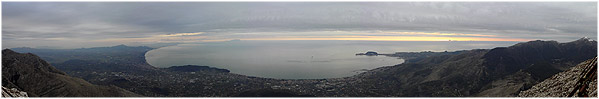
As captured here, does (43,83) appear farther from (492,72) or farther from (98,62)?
(492,72)

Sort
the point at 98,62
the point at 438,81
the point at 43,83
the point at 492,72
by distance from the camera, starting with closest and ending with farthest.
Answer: the point at 43,83, the point at 492,72, the point at 438,81, the point at 98,62

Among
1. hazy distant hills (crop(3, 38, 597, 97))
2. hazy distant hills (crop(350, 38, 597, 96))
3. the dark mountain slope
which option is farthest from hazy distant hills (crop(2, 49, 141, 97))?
hazy distant hills (crop(350, 38, 597, 96))

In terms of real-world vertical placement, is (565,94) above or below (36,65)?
above

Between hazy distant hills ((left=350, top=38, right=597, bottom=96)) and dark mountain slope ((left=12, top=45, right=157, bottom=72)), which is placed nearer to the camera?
hazy distant hills ((left=350, top=38, right=597, bottom=96))

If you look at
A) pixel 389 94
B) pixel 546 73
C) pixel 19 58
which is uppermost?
pixel 19 58

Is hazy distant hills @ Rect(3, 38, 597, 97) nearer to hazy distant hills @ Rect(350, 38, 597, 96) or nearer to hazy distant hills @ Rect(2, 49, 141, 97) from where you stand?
hazy distant hills @ Rect(350, 38, 597, 96)

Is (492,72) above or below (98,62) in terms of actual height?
above

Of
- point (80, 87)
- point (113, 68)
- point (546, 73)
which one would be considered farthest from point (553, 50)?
point (113, 68)

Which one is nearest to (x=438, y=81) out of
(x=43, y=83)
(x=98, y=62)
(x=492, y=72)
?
(x=492, y=72)

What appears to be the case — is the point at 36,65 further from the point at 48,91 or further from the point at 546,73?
the point at 546,73

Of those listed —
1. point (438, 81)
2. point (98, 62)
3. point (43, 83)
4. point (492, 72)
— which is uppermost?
point (43, 83)

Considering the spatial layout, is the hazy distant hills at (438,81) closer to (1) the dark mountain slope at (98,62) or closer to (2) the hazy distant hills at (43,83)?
(1) the dark mountain slope at (98,62)
